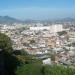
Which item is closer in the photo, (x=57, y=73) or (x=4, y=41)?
(x=57, y=73)

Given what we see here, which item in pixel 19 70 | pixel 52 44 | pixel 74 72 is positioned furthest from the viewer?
pixel 52 44

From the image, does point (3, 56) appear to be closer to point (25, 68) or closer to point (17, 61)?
point (17, 61)

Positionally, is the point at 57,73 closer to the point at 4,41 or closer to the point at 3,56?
the point at 3,56

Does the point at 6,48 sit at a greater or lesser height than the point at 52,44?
greater

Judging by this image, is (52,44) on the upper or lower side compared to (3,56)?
lower

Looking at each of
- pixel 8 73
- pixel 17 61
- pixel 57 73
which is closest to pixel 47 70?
pixel 57 73

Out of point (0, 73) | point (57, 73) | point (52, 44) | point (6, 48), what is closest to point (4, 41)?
point (6, 48)

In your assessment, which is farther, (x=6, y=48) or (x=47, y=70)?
(x=6, y=48)

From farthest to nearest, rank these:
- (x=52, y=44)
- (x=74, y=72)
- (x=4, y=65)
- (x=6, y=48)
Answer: (x=52, y=44)
(x=6, y=48)
(x=4, y=65)
(x=74, y=72)

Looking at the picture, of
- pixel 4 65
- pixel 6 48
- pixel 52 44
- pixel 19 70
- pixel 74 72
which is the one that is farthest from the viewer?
pixel 52 44
